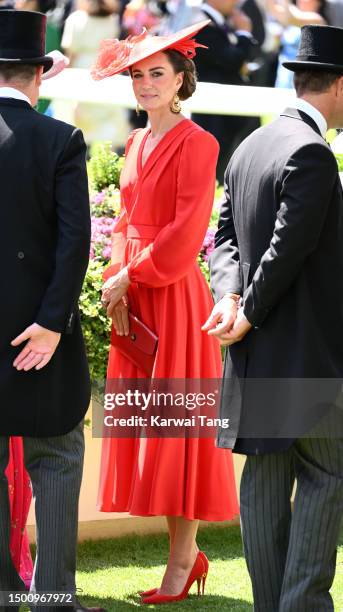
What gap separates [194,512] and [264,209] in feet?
4.97

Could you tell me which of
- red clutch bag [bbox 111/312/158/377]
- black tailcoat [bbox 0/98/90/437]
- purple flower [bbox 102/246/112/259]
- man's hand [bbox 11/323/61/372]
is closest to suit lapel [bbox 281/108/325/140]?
black tailcoat [bbox 0/98/90/437]

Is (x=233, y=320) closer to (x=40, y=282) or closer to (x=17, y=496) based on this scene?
(x=40, y=282)

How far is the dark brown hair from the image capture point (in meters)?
4.34

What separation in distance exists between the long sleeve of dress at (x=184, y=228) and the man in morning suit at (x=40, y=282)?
781 millimetres

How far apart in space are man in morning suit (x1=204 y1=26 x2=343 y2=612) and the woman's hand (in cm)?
103

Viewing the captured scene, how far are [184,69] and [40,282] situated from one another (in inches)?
53.1

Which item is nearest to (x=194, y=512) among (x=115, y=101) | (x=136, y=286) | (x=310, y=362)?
(x=136, y=286)

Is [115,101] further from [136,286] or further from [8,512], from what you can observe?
[8,512]

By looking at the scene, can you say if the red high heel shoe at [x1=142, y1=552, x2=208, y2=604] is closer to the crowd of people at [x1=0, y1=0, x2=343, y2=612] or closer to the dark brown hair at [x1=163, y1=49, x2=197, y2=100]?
the crowd of people at [x1=0, y1=0, x2=343, y2=612]

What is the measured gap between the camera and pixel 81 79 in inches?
324

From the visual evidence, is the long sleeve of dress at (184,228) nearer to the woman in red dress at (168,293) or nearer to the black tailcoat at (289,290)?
the woman in red dress at (168,293)

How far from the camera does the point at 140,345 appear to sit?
4.27 meters

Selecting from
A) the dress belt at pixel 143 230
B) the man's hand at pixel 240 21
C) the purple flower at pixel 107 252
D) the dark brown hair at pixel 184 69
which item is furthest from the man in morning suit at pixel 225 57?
the dress belt at pixel 143 230

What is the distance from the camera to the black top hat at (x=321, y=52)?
10.4 feet
